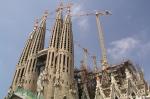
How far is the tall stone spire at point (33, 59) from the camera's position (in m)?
56.9

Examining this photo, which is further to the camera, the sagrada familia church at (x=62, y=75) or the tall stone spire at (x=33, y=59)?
the tall stone spire at (x=33, y=59)

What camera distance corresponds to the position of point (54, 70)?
5609 centimetres

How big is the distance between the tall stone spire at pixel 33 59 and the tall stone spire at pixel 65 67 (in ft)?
17.4

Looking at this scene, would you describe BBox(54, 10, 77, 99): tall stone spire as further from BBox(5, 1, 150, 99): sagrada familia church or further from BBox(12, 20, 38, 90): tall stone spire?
BBox(12, 20, 38, 90): tall stone spire

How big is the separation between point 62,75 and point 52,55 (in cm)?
549

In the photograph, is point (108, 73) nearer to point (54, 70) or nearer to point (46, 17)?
point (54, 70)

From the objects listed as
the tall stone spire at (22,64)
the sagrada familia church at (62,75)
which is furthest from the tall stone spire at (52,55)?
the tall stone spire at (22,64)

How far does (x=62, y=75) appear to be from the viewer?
55031 mm

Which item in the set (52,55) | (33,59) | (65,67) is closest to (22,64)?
(33,59)

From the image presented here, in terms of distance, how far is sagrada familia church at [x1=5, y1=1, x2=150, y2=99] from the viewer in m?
51.4

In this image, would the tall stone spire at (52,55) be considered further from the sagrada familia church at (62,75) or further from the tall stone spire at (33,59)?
the tall stone spire at (33,59)

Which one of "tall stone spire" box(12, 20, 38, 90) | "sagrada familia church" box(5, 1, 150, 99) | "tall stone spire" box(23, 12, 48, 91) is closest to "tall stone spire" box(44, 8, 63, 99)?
"sagrada familia church" box(5, 1, 150, 99)

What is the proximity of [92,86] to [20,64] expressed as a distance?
1479 cm

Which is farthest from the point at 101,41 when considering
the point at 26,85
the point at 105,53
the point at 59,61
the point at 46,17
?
the point at 26,85
